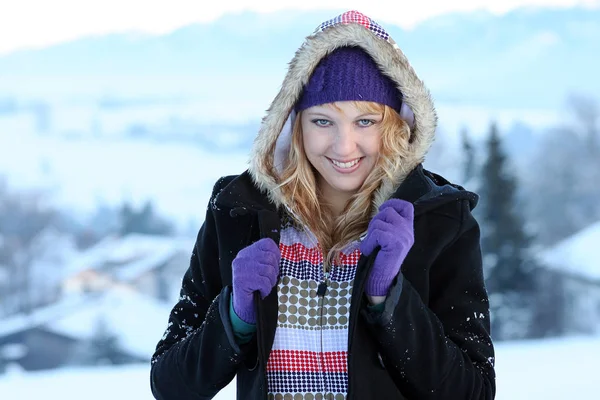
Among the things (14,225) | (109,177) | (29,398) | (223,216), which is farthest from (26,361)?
(223,216)

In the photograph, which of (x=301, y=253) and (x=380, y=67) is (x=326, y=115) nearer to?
(x=380, y=67)

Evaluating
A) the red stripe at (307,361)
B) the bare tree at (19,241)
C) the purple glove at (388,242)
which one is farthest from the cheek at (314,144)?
the bare tree at (19,241)

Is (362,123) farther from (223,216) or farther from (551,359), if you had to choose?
(551,359)

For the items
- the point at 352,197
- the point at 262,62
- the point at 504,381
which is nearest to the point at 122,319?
the point at 262,62

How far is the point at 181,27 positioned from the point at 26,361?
30.3 feet

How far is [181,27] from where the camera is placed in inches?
762

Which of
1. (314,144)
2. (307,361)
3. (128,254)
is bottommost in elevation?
(128,254)

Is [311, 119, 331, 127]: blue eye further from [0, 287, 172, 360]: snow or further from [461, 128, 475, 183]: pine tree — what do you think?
[0, 287, 172, 360]: snow

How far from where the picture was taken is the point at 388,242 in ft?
3.74

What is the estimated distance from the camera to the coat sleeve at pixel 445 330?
3.86ft

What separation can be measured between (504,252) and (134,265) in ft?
23.0

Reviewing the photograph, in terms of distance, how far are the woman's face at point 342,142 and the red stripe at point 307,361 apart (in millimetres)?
294

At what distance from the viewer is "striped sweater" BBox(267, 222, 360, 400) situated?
4.12 ft

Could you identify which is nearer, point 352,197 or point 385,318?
point 385,318
